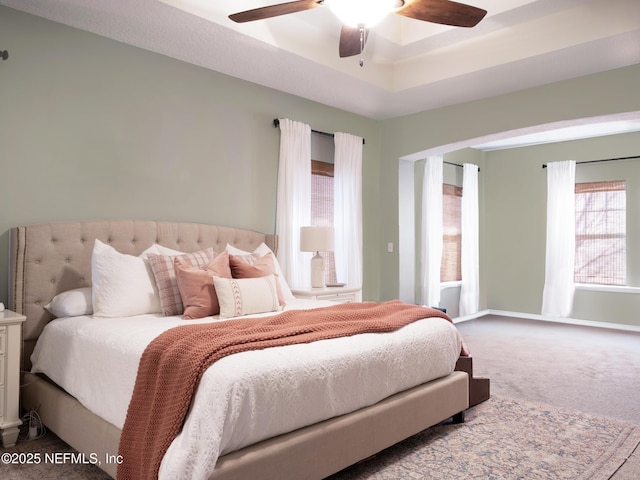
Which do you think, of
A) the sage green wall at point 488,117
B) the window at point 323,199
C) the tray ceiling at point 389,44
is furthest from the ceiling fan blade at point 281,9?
the sage green wall at point 488,117

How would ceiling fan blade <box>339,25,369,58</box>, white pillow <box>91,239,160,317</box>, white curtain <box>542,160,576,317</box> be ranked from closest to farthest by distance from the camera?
1. ceiling fan blade <box>339,25,369,58</box>
2. white pillow <box>91,239,160,317</box>
3. white curtain <box>542,160,576,317</box>

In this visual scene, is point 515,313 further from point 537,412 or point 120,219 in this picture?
point 120,219

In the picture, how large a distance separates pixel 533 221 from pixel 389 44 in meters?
4.15

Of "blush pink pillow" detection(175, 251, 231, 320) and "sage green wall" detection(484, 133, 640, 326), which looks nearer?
"blush pink pillow" detection(175, 251, 231, 320)

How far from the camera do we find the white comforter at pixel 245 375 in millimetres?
1726

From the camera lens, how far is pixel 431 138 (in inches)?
201

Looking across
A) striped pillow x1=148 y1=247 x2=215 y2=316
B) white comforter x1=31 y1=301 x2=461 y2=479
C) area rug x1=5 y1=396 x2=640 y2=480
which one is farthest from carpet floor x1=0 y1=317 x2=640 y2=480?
striped pillow x1=148 y1=247 x2=215 y2=316

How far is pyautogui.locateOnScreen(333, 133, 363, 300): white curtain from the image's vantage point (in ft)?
16.5

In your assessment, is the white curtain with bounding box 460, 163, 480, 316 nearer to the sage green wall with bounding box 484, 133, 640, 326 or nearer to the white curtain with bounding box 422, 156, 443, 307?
the sage green wall with bounding box 484, 133, 640, 326

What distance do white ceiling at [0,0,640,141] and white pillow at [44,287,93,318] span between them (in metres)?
1.76

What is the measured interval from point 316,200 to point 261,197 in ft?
2.31

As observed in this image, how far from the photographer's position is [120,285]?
9.69ft

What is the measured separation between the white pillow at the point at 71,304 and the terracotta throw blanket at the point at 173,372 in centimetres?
104

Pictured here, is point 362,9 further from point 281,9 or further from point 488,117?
point 488,117
